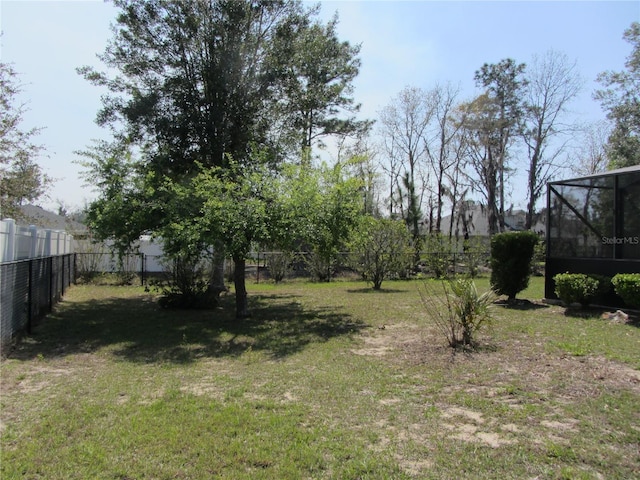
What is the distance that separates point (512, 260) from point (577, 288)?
5.57 feet

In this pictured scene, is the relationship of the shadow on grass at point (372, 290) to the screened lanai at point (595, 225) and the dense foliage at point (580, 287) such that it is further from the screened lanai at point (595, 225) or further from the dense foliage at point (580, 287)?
the dense foliage at point (580, 287)

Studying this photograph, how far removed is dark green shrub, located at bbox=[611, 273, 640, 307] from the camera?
354 inches

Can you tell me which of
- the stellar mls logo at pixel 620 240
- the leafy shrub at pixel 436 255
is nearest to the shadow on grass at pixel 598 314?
the stellar mls logo at pixel 620 240

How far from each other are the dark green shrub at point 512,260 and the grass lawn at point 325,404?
2.56 m

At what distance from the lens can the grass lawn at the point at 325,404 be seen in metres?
3.32

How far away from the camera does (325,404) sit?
459 centimetres

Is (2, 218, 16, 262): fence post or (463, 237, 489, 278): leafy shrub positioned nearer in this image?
(2, 218, 16, 262): fence post

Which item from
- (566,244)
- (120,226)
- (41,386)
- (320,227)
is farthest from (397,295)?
(41,386)

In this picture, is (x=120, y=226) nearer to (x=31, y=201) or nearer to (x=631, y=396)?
(x=631, y=396)

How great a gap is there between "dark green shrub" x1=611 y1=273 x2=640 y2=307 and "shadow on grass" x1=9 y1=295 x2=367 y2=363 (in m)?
5.27

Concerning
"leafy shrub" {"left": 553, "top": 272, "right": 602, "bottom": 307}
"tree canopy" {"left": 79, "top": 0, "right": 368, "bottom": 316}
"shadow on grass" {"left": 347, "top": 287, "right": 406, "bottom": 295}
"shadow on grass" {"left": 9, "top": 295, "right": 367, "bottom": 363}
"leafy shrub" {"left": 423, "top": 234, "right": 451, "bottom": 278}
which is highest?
"tree canopy" {"left": 79, "top": 0, "right": 368, "bottom": 316}

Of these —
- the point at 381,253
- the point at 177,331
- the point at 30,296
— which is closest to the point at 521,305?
the point at 381,253

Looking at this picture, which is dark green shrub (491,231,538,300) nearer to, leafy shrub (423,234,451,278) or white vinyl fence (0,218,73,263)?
leafy shrub (423,234,451,278)

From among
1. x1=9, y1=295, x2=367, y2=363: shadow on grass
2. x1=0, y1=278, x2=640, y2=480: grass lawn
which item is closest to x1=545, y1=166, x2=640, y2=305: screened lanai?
x1=0, y1=278, x2=640, y2=480: grass lawn
